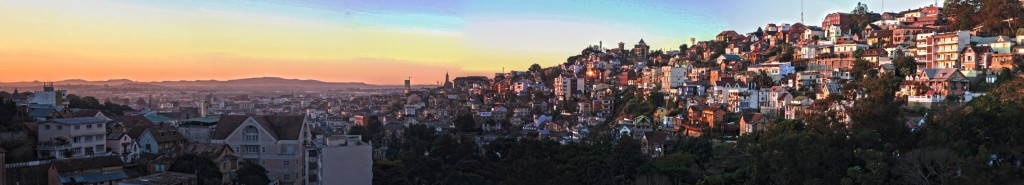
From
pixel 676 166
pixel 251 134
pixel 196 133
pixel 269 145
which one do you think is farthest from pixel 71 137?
pixel 676 166

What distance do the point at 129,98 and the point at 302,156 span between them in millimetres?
23512

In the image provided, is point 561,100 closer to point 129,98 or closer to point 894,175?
point 129,98

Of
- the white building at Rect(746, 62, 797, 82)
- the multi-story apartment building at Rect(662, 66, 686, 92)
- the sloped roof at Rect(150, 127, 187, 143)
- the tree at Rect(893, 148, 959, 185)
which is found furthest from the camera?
the multi-story apartment building at Rect(662, 66, 686, 92)

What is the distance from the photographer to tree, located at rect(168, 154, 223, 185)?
16.2 meters

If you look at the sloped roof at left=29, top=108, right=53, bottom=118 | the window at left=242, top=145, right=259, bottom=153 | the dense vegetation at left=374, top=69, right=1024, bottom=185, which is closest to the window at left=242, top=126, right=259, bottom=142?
the window at left=242, top=145, right=259, bottom=153

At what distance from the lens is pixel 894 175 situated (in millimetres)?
13594

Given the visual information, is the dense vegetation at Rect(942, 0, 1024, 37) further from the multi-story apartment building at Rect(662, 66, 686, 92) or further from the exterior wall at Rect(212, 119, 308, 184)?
the exterior wall at Rect(212, 119, 308, 184)

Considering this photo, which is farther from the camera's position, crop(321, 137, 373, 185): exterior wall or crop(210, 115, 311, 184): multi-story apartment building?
crop(210, 115, 311, 184): multi-story apartment building

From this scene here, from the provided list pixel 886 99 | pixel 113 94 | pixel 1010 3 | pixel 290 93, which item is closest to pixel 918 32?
pixel 1010 3

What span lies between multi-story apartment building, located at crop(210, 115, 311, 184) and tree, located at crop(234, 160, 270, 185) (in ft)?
5.48

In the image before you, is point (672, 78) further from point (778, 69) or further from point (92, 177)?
point (92, 177)

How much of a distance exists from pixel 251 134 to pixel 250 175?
2.99 meters

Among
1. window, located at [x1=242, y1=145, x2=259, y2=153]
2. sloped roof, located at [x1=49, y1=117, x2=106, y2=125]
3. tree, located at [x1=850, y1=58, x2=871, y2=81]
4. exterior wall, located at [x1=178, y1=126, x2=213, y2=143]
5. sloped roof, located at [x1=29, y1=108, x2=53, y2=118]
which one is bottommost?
window, located at [x1=242, y1=145, x2=259, y2=153]

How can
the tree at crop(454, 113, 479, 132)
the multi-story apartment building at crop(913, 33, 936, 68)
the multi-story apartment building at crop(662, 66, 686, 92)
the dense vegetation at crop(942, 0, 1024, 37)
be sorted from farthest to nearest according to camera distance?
the multi-story apartment building at crop(662, 66, 686, 92)
the tree at crop(454, 113, 479, 132)
the dense vegetation at crop(942, 0, 1024, 37)
the multi-story apartment building at crop(913, 33, 936, 68)
